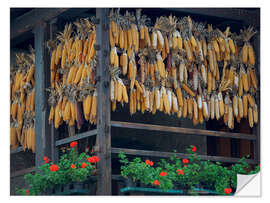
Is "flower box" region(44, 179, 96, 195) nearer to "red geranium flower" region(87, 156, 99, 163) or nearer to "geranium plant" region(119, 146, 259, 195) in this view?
"red geranium flower" region(87, 156, 99, 163)

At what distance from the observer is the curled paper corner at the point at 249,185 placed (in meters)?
9.18

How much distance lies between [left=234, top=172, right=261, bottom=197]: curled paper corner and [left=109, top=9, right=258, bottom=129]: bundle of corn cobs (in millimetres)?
1062

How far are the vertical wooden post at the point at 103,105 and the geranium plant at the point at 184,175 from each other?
0.20 meters

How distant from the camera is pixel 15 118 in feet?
36.8

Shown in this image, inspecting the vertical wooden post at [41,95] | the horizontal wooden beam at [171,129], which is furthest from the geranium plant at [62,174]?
the vertical wooden post at [41,95]

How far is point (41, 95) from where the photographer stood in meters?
Answer: 10.6

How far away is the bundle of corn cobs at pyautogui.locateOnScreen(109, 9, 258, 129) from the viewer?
9.98m

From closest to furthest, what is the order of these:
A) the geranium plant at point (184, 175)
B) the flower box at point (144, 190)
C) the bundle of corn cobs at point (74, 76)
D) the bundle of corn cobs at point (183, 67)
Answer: the flower box at point (144, 190), the geranium plant at point (184, 175), the bundle of corn cobs at point (74, 76), the bundle of corn cobs at point (183, 67)

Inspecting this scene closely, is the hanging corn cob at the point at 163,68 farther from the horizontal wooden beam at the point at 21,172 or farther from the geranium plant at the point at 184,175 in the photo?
the geranium plant at the point at 184,175

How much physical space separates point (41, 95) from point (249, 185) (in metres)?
3.04

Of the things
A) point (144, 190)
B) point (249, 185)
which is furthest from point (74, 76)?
point (249, 185)
